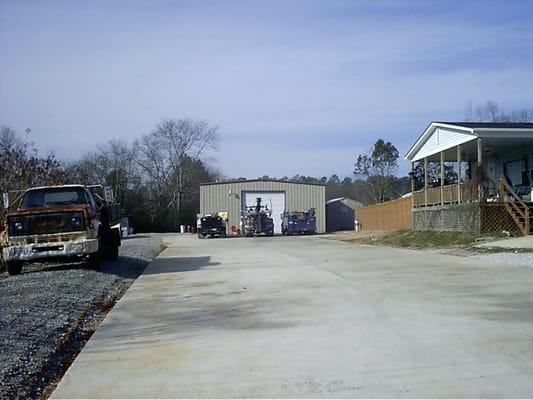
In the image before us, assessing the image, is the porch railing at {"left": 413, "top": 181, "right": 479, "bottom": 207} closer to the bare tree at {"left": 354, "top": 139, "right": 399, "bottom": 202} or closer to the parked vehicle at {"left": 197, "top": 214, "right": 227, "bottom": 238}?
the parked vehicle at {"left": 197, "top": 214, "right": 227, "bottom": 238}

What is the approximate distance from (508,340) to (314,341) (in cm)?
228

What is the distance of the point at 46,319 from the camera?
9.64m

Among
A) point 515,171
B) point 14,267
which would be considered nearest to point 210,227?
point 515,171

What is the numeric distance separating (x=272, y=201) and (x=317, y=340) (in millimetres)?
53789

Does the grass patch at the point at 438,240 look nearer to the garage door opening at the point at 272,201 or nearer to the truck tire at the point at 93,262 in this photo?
the truck tire at the point at 93,262

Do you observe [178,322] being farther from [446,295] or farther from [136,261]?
[136,261]

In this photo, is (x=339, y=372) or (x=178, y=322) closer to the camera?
(x=339, y=372)

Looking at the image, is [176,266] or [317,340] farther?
[176,266]

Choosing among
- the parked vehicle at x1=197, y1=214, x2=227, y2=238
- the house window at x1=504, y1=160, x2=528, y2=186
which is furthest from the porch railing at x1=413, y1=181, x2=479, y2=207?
the parked vehicle at x1=197, y1=214, x2=227, y2=238

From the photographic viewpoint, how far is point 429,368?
634cm

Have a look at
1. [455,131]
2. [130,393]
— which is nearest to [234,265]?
[130,393]

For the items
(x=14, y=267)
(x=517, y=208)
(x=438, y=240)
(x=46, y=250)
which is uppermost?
(x=517, y=208)

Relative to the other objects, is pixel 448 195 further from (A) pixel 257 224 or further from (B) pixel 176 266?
Result: (A) pixel 257 224

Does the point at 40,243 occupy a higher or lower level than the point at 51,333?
higher
